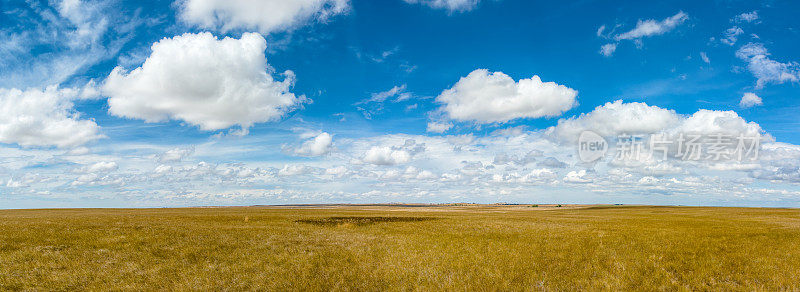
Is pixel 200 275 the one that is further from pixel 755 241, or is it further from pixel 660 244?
pixel 755 241

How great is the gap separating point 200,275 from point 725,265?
79.4 ft

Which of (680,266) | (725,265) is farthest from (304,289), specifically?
(725,265)

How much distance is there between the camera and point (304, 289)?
1417 centimetres

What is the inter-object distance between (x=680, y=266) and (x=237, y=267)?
20963mm

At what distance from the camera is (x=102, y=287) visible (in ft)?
47.2

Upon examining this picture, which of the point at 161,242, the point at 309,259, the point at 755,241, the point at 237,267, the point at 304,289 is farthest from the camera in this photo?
the point at 755,241

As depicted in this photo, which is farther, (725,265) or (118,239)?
(118,239)

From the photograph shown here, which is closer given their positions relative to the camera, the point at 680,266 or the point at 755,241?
the point at 680,266

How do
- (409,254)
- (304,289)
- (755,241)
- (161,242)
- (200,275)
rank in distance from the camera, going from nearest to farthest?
(304,289) < (200,275) < (409,254) < (161,242) < (755,241)

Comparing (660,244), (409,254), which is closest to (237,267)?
(409,254)

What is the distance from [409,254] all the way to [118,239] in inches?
755

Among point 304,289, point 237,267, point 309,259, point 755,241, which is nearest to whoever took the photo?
point 304,289

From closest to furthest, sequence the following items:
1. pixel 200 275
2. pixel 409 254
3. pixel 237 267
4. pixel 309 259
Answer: pixel 200 275
pixel 237 267
pixel 309 259
pixel 409 254

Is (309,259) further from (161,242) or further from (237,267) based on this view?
(161,242)
